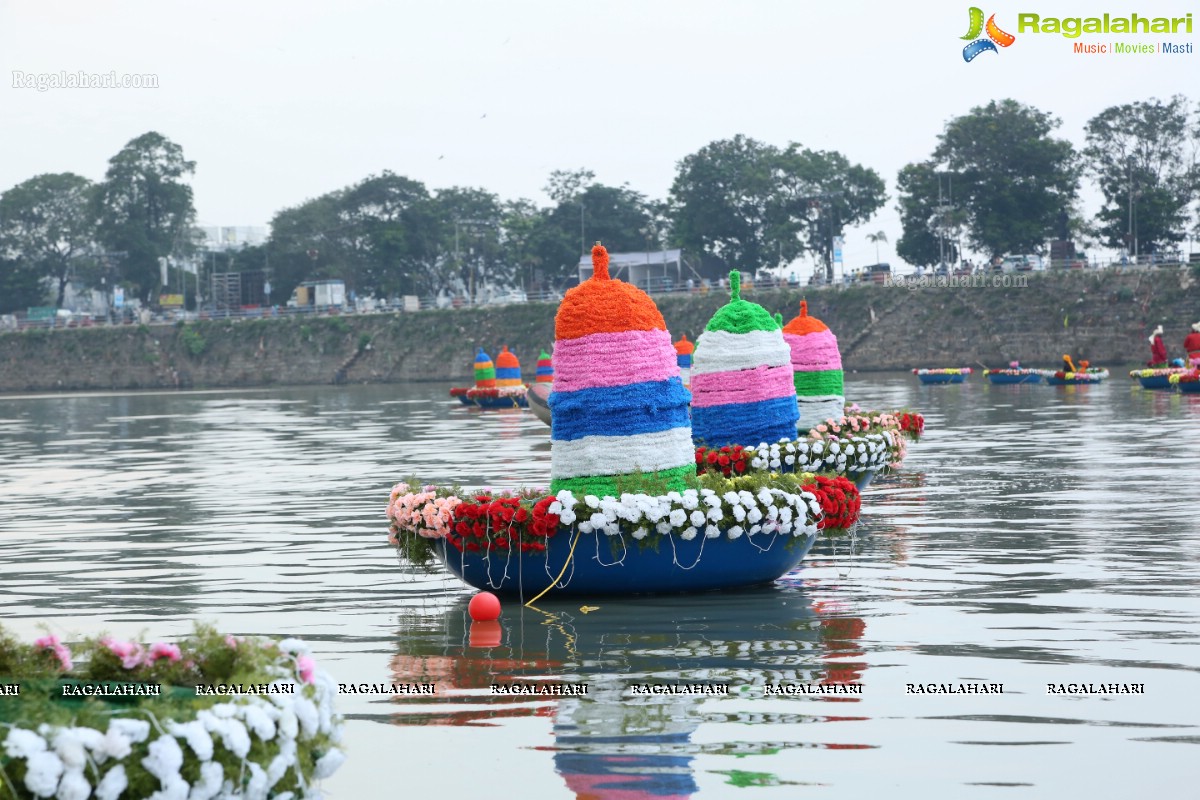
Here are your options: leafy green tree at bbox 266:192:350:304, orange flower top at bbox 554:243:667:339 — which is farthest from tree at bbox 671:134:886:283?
orange flower top at bbox 554:243:667:339

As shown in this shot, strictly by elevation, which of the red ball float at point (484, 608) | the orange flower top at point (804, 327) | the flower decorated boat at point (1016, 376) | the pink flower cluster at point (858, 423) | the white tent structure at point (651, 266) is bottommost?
the red ball float at point (484, 608)

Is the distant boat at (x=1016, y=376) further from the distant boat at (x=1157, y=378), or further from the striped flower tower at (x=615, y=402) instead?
the striped flower tower at (x=615, y=402)

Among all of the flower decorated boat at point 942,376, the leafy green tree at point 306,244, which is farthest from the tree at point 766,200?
the flower decorated boat at point 942,376

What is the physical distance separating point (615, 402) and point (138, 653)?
20.9 feet

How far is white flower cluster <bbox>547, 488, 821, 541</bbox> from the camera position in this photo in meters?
11.7

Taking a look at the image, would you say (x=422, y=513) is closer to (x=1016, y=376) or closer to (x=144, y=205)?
(x=1016, y=376)

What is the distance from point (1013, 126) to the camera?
81.9 m

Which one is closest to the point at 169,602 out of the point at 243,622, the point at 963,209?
the point at 243,622

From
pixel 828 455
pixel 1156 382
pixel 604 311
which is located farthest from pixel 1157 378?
pixel 604 311

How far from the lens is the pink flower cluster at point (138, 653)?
6191mm

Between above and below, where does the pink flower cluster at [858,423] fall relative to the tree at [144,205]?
below

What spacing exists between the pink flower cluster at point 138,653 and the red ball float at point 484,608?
5.41 metres

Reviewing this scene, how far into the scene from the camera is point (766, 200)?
94.6 meters

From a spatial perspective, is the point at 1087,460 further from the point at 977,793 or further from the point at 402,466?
the point at 977,793
